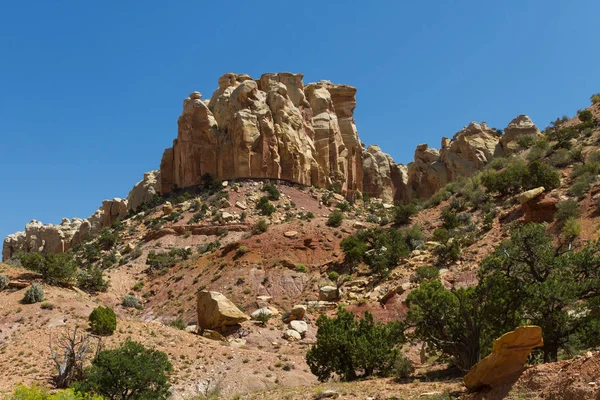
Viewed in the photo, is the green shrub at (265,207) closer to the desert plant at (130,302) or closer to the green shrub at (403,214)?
the green shrub at (403,214)

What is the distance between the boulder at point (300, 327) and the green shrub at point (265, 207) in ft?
84.4

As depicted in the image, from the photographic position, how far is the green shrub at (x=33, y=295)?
29234 millimetres

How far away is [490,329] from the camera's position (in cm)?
1553

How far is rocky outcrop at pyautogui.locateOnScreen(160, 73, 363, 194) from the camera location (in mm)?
62188

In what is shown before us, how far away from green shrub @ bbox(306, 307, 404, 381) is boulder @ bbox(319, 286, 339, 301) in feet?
38.8

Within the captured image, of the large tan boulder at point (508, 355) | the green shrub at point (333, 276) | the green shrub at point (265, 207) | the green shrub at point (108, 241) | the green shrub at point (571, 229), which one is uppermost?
the green shrub at point (265, 207)

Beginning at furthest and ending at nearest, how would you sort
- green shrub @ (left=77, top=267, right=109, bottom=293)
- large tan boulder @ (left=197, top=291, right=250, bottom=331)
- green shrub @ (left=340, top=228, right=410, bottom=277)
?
green shrub @ (left=77, top=267, right=109, bottom=293) → green shrub @ (left=340, top=228, right=410, bottom=277) → large tan boulder @ (left=197, top=291, right=250, bottom=331)

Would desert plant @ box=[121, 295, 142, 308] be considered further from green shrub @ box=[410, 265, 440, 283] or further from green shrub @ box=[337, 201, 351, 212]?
green shrub @ box=[337, 201, 351, 212]

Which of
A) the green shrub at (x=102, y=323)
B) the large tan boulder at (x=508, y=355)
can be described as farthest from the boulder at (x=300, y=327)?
the large tan boulder at (x=508, y=355)

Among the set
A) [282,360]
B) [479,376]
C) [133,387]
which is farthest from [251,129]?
[479,376]

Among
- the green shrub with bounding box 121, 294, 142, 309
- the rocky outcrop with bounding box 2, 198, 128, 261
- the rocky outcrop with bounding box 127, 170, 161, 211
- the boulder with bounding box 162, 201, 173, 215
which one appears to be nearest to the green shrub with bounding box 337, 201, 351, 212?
the boulder with bounding box 162, 201, 173, 215

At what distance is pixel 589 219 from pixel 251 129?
41398 millimetres

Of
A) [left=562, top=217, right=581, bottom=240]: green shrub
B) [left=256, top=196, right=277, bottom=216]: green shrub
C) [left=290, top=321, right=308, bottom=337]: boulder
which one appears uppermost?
[left=256, top=196, right=277, bottom=216]: green shrub

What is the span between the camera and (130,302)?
3816 centimetres
